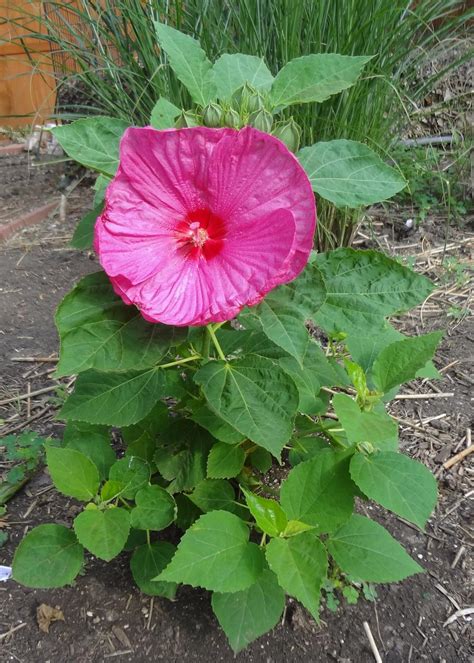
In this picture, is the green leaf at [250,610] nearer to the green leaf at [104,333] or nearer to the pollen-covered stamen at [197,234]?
the green leaf at [104,333]

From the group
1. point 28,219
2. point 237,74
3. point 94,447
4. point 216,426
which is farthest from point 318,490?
point 28,219

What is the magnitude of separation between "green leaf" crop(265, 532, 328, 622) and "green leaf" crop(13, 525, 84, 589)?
37cm

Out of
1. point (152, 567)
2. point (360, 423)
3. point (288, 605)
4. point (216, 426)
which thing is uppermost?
point (360, 423)

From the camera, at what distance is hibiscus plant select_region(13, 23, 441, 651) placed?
0.84 meters

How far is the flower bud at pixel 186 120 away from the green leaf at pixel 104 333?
247 millimetres

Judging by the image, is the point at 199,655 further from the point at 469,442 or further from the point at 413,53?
the point at 413,53

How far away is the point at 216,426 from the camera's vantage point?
3.65 ft

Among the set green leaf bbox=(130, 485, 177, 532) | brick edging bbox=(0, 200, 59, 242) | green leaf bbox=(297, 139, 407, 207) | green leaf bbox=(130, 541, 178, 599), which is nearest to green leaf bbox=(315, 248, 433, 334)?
green leaf bbox=(297, 139, 407, 207)

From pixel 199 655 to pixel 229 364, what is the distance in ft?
1.79

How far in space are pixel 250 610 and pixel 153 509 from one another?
0.77ft

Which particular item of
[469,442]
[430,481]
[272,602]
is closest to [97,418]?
[272,602]

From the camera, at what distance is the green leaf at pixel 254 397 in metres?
0.94

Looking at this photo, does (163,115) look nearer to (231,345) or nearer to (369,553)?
(231,345)

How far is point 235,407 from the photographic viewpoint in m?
0.97
